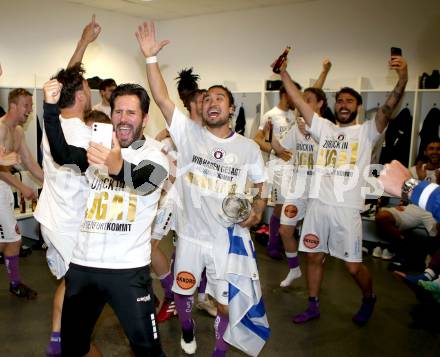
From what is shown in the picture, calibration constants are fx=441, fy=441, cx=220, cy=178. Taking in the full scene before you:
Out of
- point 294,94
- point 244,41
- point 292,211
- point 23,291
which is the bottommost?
point 23,291

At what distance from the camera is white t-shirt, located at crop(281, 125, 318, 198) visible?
4527 mm

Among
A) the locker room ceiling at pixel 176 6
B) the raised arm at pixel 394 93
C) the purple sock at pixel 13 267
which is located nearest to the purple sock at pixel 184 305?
the purple sock at pixel 13 267

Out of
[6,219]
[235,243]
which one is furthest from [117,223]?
[6,219]

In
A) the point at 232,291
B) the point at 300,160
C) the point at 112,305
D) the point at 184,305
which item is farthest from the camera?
the point at 300,160

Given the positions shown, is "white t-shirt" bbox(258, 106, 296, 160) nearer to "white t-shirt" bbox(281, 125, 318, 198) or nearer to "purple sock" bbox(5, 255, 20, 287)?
"white t-shirt" bbox(281, 125, 318, 198)

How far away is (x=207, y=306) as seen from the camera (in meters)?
3.68

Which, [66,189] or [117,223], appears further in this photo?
[66,189]

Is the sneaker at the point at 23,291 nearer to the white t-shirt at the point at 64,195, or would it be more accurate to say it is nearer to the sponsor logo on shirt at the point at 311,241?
the white t-shirt at the point at 64,195

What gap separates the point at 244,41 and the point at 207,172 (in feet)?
17.8

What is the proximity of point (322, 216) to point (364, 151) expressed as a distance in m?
0.60

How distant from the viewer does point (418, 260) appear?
17.2ft

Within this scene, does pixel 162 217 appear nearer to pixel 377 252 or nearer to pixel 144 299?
pixel 144 299

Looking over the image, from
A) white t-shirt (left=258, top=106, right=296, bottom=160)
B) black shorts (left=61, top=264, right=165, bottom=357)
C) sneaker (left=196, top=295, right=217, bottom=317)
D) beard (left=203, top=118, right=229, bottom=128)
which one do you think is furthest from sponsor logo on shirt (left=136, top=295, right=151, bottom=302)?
white t-shirt (left=258, top=106, right=296, bottom=160)

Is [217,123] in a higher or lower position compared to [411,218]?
higher
